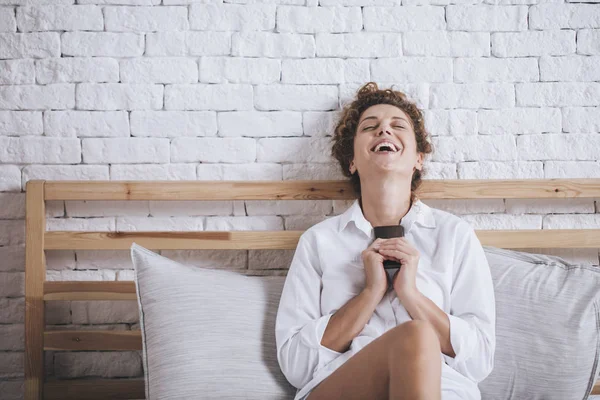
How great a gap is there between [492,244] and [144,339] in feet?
3.29

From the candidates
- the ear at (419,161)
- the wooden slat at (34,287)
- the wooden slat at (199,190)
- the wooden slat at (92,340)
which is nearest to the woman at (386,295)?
the ear at (419,161)

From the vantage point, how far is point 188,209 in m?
1.61

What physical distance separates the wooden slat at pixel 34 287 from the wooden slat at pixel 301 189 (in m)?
0.07

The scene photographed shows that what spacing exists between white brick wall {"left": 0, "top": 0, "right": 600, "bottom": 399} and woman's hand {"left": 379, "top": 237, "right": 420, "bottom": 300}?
0.38 metres

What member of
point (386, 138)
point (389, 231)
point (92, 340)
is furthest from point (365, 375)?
point (92, 340)

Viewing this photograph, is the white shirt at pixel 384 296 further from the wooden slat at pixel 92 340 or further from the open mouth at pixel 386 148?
the wooden slat at pixel 92 340

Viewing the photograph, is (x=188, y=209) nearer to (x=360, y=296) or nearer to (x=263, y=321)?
(x=263, y=321)

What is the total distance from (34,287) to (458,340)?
1.16m

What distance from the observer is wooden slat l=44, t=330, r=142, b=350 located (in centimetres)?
148

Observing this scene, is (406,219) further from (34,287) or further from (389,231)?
(34,287)

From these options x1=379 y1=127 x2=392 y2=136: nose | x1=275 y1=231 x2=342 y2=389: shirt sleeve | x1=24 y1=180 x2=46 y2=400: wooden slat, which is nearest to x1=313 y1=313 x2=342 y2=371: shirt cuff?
x1=275 y1=231 x2=342 y2=389: shirt sleeve

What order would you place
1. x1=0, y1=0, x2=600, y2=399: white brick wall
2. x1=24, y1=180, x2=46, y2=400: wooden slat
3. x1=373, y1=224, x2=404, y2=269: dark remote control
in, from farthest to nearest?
x1=0, y1=0, x2=600, y2=399: white brick wall
x1=24, y1=180, x2=46, y2=400: wooden slat
x1=373, y1=224, x2=404, y2=269: dark remote control

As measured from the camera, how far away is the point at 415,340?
102 centimetres

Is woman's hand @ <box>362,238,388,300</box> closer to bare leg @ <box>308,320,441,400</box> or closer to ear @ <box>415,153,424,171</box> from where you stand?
bare leg @ <box>308,320,441,400</box>
